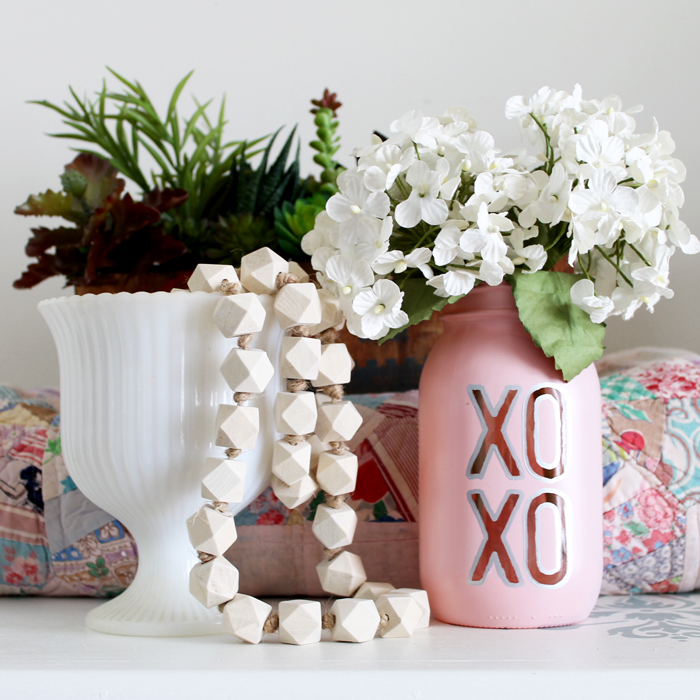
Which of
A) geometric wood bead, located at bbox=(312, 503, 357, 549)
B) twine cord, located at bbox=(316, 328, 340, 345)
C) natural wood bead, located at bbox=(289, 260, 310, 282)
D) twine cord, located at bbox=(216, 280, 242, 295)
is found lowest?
geometric wood bead, located at bbox=(312, 503, 357, 549)

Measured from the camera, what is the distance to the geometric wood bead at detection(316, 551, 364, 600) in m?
0.50

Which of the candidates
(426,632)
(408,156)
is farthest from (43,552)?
(408,156)

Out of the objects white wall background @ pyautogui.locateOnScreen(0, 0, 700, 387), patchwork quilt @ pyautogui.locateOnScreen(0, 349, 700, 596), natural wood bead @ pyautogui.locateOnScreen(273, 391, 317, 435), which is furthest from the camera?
white wall background @ pyautogui.locateOnScreen(0, 0, 700, 387)

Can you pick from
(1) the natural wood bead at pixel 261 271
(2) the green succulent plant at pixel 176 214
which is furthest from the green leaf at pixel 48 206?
(1) the natural wood bead at pixel 261 271

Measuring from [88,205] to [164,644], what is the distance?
0.50 metres

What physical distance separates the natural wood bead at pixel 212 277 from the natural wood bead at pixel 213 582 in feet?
0.61

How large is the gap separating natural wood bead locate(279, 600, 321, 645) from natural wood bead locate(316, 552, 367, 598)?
5cm

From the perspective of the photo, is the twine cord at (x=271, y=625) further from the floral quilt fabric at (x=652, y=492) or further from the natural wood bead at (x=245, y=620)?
the floral quilt fabric at (x=652, y=492)

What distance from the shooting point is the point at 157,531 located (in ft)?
1.68

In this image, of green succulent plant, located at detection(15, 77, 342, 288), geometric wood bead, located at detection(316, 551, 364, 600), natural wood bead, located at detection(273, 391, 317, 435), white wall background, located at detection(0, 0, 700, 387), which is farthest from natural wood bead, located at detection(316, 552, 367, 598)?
white wall background, located at detection(0, 0, 700, 387)

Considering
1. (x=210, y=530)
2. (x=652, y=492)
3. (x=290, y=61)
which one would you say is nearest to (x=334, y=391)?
(x=210, y=530)

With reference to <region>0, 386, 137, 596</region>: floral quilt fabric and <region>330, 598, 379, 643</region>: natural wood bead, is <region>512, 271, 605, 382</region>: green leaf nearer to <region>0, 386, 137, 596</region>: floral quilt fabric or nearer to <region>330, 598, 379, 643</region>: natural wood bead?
<region>330, 598, 379, 643</region>: natural wood bead

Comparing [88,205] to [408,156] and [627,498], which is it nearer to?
[408,156]

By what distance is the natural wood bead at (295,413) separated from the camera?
18.6 inches
